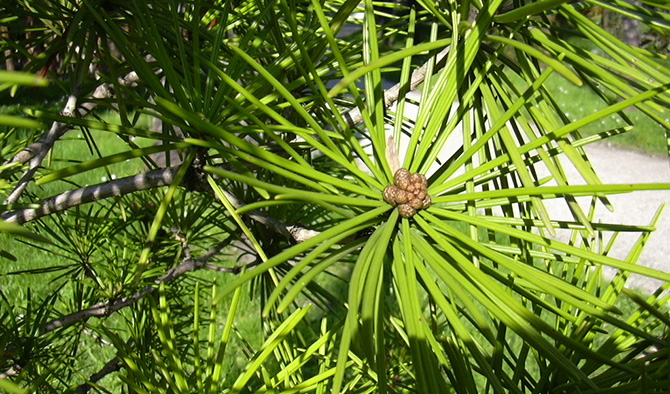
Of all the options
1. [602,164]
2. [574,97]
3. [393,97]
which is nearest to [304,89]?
[393,97]

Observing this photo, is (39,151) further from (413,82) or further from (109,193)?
(413,82)

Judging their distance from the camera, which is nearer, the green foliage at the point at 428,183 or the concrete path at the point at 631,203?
the green foliage at the point at 428,183

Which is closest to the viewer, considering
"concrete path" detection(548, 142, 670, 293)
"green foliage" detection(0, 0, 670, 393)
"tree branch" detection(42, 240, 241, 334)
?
"green foliage" detection(0, 0, 670, 393)

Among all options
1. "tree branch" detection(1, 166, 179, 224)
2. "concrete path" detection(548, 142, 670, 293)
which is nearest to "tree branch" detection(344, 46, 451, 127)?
"tree branch" detection(1, 166, 179, 224)

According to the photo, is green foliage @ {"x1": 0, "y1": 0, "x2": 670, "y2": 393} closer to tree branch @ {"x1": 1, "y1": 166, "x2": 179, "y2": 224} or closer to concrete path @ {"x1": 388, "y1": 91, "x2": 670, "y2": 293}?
tree branch @ {"x1": 1, "y1": 166, "x2": 179, "y2": 224}

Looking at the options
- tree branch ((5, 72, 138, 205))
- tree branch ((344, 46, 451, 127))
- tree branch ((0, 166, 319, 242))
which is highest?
tree branch ((344, 46, 451, 127))

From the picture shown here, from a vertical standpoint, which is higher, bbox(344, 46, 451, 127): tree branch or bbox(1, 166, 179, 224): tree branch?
bbox(344, 46, 451, 127): tree branch

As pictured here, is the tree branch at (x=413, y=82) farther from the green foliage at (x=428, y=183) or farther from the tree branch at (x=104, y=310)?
the tree branch at (x=104, y=310)

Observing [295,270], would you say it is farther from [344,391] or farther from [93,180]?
[93,180]

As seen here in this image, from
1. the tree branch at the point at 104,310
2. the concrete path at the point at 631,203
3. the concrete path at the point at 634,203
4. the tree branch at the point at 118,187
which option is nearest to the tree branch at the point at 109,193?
the tree branch at the point at 118,187

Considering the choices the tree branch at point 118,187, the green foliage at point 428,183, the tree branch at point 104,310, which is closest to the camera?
the green foliage at point 428,183

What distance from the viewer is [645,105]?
13.8 inches

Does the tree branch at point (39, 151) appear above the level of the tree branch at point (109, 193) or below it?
above

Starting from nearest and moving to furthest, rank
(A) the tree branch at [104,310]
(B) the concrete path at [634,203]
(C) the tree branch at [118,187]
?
(C) the tree branch at [118,187], (A) the tree branch at [104,310], (B) the concrete path at [634,203]
